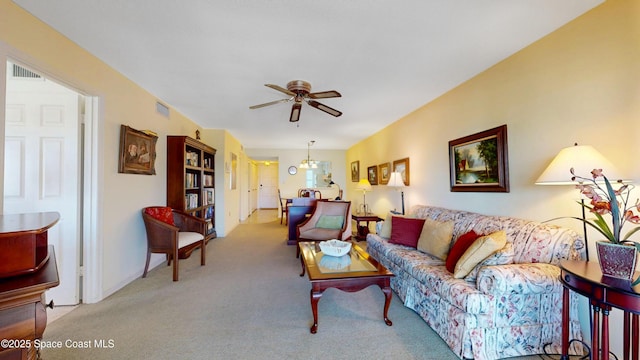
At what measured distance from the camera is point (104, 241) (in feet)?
8.43

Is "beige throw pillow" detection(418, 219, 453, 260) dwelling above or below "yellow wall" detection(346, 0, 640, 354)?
below

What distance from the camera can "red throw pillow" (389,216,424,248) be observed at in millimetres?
2943

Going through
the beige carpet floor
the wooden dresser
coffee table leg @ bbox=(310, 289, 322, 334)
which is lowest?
the beige carpet floor

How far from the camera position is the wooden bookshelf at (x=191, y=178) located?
12.6ft

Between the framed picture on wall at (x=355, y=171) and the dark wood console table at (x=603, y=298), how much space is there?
5621 millimetres

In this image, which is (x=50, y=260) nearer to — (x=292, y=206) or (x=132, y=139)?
(x=132, y=139)

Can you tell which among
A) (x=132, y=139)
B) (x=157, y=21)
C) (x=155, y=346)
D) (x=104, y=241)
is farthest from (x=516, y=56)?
(x=104, y=241)

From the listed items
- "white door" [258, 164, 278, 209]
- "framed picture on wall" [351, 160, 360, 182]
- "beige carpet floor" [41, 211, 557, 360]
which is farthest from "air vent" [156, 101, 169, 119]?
"white door" [258, 164, 278, 209]

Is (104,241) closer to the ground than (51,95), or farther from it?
closer to the ground

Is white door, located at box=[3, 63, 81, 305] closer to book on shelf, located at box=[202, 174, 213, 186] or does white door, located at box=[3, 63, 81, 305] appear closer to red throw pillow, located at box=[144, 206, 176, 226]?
red throw pillow, located at box=[144, 206, 176, 226]

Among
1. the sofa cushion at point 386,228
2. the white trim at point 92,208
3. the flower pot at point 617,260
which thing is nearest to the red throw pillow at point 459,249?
the flower pot at point 617,260

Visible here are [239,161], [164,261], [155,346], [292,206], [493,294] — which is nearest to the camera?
[493,294]

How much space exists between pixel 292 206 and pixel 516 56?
12.9 feet

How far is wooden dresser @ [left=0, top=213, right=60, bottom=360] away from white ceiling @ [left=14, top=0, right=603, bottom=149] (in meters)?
1.60
